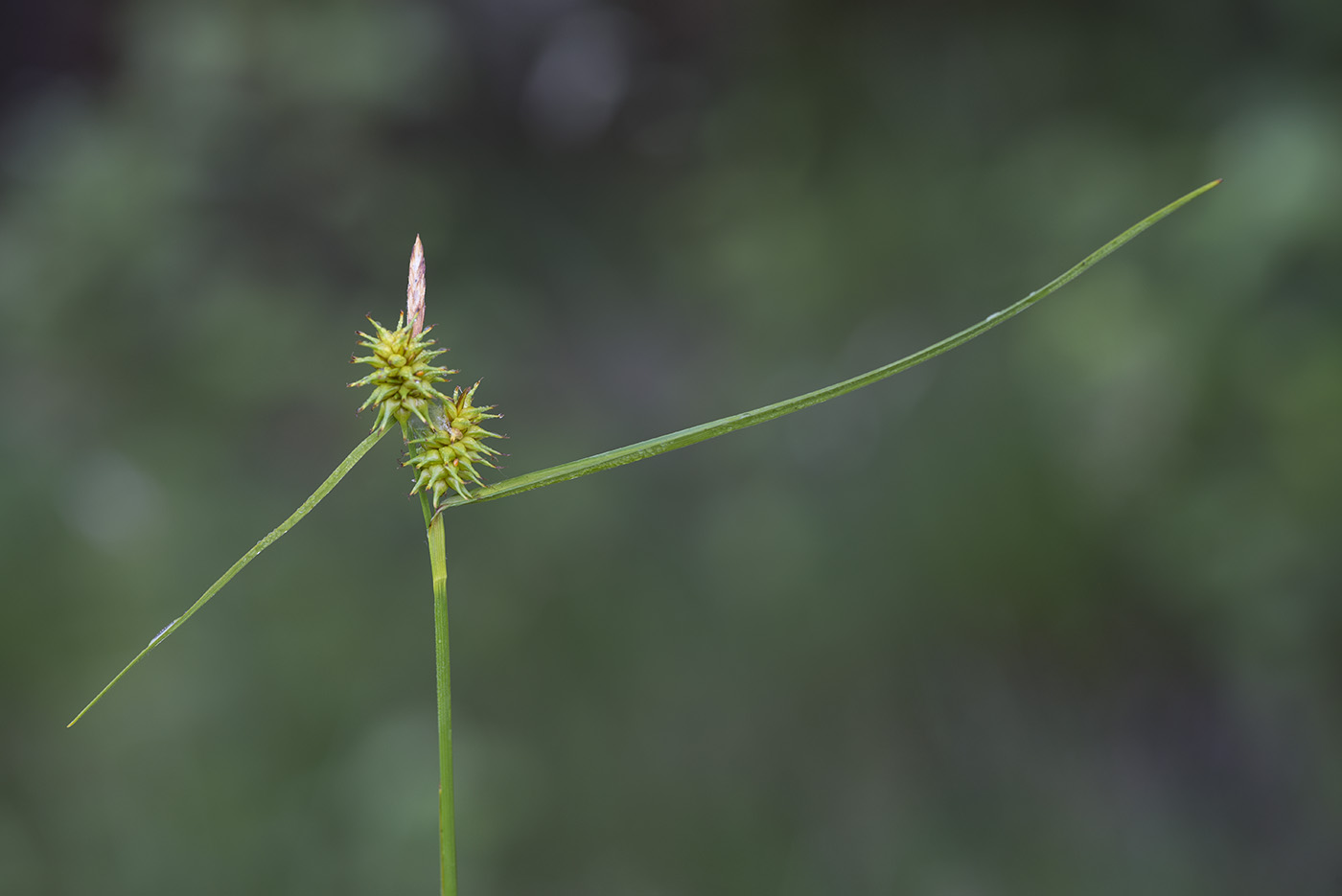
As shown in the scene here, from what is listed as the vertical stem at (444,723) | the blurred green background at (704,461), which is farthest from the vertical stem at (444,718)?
the blurred green background at (704,461)

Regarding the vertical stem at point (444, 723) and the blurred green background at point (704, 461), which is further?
the blurred green background at point (704, 461)

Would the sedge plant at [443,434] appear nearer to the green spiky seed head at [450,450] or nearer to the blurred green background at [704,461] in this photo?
the green spiky seed head at [450,450]

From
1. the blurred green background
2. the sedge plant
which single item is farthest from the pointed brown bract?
the blurred green background

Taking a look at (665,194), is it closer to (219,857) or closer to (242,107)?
(242,107)

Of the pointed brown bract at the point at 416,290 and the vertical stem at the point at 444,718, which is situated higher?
the pointed brown bract at the point at 416,290

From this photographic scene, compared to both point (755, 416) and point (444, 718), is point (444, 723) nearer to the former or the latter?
point (444, 718)

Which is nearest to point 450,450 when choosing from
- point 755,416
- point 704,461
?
point 755,416

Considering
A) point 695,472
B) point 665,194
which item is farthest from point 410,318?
point 665,194
